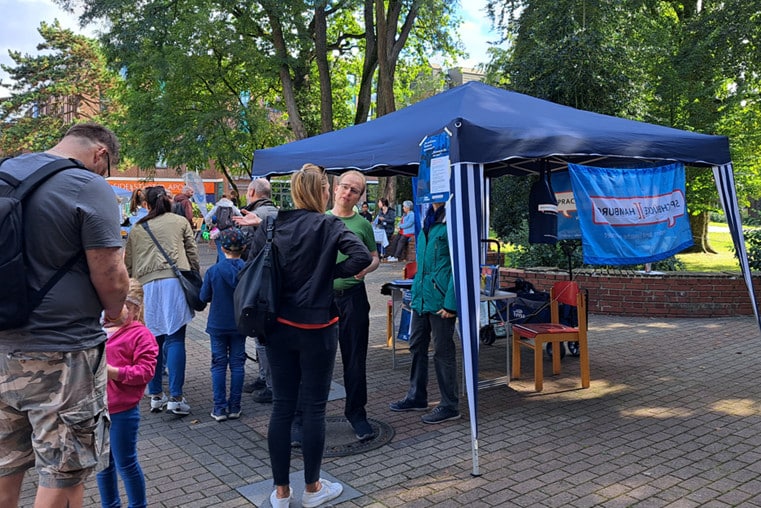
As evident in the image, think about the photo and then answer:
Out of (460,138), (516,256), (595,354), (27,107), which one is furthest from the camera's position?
(27,107)

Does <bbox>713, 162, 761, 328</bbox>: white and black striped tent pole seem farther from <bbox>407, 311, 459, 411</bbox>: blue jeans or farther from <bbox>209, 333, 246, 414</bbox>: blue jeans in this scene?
<bbox>209, 333, 246, 414</bbox>: blue jeans

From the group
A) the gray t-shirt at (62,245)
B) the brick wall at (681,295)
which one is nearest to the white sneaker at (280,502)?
the gray t-shirt at (62,245)

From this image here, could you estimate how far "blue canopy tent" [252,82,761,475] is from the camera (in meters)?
4.23

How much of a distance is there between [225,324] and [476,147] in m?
2.42

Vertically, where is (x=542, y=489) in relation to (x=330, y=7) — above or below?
below

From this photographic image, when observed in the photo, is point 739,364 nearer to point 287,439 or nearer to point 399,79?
point 287,439

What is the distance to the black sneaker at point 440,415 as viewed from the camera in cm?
497

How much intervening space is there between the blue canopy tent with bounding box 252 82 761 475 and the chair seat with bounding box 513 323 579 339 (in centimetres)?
145

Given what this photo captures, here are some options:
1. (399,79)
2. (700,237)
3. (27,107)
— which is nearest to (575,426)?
(700,237)

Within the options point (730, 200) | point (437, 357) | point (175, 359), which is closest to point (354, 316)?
point (437, 357)

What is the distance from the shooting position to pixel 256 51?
65.8ft

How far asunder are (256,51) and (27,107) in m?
25.2

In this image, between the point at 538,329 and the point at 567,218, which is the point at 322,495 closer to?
the point at 538,329

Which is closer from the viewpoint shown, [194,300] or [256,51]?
[194,300]
